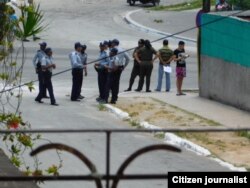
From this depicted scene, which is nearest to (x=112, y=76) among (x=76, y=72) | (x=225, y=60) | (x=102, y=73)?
(x=102, y=73)

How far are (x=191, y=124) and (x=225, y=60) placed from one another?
14.7ft

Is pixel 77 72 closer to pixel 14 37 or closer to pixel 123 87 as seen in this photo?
pixel 123 87

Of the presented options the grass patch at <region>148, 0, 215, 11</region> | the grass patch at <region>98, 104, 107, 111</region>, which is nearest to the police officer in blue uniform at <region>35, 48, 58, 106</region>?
the grass patch at <region>98, 104, 107, 111</region>

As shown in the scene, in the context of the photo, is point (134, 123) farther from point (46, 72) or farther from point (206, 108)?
point (46, 72)

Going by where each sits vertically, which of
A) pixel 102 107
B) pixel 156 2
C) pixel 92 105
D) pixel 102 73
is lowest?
pixel 156 2

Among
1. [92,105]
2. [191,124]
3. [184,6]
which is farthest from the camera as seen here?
[184,6]

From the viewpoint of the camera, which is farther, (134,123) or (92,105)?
(92,105)

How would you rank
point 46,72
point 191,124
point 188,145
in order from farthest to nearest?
point 46,72 → point 191,124 → point 188,145

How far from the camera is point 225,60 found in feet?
85.0

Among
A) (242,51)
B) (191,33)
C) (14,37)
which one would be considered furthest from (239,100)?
(191,33)

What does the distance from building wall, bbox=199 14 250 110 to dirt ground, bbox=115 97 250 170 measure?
1.55 metres

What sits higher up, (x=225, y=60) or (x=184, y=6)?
(x=225, y=60)

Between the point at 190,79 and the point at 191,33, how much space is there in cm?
1614

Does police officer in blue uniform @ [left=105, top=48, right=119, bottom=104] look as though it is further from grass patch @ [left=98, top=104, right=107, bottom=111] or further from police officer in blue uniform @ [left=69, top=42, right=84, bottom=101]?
police officer in blue uniform @ [left=69, top=42, right=84, bottom=101]
